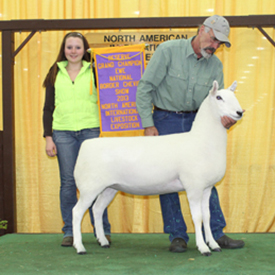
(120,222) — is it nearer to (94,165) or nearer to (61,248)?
(61,248)

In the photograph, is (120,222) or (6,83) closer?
(6,83)

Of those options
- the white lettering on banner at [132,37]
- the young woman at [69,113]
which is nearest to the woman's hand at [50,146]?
the young woman at [69,113]

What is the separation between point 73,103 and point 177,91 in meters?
0.98

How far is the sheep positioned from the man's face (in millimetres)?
390

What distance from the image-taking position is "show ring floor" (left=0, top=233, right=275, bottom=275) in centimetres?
235

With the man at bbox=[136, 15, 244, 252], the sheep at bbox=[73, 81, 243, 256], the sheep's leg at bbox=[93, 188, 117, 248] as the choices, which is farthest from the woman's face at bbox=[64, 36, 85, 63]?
the sheep's leg at bbox=[93, 188, 117, 248]

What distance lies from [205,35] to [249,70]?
167 cm

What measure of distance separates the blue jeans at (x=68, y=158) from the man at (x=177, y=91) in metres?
0.64

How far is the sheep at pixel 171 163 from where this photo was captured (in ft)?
8.76

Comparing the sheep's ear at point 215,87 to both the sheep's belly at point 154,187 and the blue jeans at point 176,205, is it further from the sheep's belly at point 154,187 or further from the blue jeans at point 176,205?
the sheep's belly at point 154,187

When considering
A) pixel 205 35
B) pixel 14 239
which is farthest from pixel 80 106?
pixel 14 239

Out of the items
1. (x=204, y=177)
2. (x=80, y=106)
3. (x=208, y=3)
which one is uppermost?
(x=208, y=3)

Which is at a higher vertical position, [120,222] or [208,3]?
[208,3]

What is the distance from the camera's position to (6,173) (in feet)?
13.3
